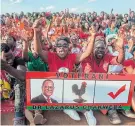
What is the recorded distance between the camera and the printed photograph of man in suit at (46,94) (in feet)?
12.0

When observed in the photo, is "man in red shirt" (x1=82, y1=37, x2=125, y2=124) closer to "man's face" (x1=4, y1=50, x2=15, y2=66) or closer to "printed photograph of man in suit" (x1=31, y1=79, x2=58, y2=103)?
"printed photograph of man in suit" (x1=31, y1=79, x2=58, y2=103)

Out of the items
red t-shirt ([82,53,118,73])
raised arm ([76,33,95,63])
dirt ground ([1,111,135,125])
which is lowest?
→ dirt ground ([1,111,135,125])

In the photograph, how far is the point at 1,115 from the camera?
3812mm

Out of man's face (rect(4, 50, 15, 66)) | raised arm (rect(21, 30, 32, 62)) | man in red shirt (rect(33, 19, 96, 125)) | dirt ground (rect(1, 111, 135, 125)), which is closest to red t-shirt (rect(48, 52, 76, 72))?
man in red shirt (rect(33, 19, 96, 125))

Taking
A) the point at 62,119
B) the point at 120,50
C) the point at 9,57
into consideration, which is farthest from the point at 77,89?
the point at 9,57

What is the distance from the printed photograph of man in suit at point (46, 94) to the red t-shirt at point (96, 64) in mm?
540

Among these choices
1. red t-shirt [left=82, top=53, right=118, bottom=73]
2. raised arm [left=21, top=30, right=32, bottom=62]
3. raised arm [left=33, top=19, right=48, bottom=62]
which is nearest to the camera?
raised arm [left=33, top=19, right=48, bottom=62]

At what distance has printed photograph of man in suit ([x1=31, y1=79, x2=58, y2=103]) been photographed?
12.0 ft

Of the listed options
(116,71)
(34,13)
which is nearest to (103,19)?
(34,13)

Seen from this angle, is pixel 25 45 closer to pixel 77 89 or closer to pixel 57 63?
pixel 57 63

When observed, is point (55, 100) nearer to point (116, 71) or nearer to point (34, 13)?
point (116, 71)

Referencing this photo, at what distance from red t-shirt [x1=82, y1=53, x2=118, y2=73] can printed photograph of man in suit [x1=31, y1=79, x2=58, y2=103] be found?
1.77 ft

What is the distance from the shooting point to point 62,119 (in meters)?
3.86

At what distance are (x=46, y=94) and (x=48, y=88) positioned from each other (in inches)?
3.7
